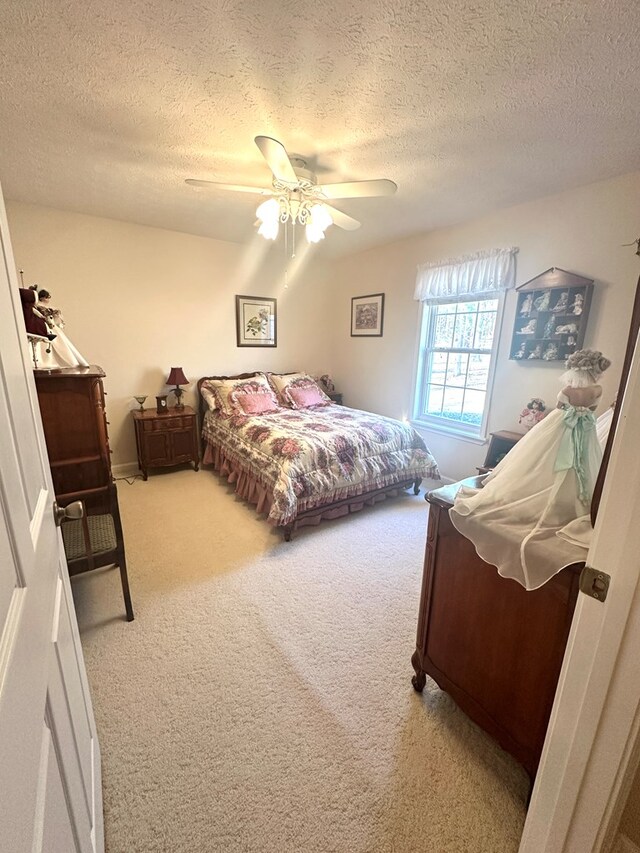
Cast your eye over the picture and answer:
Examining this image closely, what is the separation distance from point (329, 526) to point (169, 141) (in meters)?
2.72

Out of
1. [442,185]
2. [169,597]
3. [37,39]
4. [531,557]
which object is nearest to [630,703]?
[531,557]

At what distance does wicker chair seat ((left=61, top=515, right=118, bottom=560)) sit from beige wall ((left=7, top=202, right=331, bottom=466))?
6.44 ft

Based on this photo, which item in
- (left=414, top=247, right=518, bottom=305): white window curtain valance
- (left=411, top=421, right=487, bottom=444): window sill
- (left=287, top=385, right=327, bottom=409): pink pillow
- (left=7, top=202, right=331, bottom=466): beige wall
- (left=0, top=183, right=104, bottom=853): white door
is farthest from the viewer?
(left=287, top=385, right=327, bottom=409): pink pillow

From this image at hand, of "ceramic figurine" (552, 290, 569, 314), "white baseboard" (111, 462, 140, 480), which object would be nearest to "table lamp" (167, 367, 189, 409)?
"white baseboard" (111, 462, 140, 480)

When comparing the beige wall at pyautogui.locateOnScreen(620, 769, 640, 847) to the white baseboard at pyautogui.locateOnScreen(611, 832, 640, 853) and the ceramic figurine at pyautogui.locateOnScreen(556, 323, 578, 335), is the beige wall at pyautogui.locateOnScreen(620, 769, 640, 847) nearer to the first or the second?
the white baseboard at pyautogui.locateOnScreen(611, 832, 640, 853)

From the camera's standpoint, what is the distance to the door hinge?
71 centimetres

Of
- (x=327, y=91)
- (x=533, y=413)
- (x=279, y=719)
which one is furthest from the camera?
(x=533, y=413)

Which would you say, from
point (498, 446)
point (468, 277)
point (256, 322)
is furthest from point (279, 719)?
point (256, 322)

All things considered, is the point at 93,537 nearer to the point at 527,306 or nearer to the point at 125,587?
the point at 125,587

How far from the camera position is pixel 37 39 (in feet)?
4.36

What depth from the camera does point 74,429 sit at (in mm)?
1656

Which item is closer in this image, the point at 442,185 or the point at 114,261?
the point at 442,185

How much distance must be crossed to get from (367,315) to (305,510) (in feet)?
8.68

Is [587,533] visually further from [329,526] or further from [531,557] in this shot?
[329,526]
